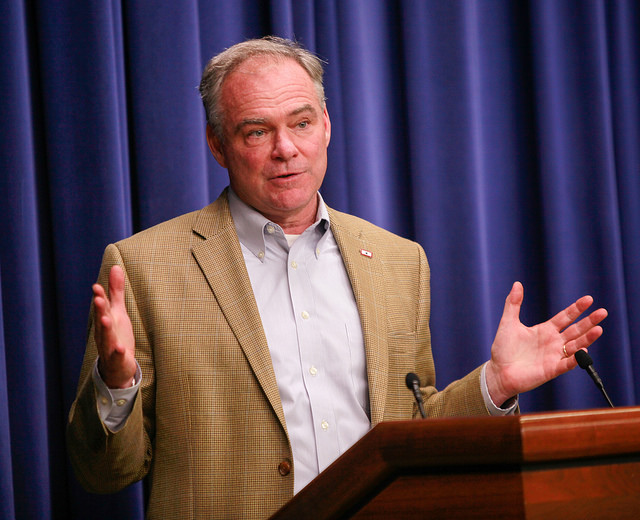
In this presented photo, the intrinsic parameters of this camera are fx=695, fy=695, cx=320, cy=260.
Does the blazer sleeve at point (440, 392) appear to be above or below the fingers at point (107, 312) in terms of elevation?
below

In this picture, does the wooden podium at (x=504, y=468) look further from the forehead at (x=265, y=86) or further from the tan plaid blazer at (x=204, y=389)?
the forehead at (x=265, y=86)

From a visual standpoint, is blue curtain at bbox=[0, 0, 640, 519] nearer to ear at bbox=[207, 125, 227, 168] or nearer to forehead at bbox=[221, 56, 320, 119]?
ear at bbox=[207, 125, 227, 168]

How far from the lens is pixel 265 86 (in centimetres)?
187

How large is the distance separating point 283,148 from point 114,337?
72 cm

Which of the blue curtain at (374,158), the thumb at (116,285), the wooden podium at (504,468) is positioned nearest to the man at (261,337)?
the thumb at (116,285)

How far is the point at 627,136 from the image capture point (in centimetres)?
258

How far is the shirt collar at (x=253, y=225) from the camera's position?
1.86m

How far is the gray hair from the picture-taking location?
192 cm

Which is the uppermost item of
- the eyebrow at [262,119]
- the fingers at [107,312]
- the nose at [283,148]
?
the eyebrow at [262,119]

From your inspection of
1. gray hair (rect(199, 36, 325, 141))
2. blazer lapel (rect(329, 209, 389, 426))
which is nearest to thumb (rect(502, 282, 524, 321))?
blazer lapel (rect(329, 209, 389, 426))

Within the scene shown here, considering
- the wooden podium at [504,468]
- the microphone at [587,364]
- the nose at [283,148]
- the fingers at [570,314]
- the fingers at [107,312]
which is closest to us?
the wooden podium at [504,468]

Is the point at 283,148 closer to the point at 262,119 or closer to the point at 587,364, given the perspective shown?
the point at 262,119

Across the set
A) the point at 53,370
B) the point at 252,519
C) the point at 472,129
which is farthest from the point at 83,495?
the point at 472,129

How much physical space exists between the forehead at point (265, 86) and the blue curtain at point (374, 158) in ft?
0.95
